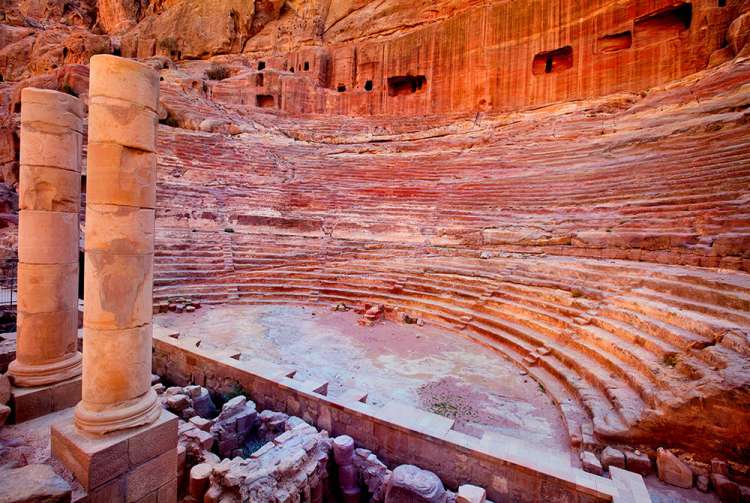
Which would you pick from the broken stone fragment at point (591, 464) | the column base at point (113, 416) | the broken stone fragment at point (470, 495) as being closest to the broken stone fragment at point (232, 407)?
the column base at point (113, 416)

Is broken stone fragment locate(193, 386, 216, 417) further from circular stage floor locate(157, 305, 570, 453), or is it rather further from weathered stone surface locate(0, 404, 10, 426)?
weathered stone surface locate(0, 404, 10, 426)

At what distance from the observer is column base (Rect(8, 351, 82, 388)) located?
3.69 metres

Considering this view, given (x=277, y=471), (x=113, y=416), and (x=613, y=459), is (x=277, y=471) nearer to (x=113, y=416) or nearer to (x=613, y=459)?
(x=113, y=416)

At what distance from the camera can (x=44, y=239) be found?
3838 millimetres

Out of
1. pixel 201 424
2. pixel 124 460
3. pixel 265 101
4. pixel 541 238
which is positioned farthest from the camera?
pixel 265 101

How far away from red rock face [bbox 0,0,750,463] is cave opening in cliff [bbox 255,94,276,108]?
0.48 feet

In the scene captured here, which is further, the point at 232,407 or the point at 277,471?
the point at 232,407

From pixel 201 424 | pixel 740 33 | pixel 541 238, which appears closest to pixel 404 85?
pixel 740 33

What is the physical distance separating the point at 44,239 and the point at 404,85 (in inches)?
1125

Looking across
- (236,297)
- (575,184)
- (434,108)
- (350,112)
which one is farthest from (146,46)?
(575,184)

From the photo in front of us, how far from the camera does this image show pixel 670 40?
60.1ft

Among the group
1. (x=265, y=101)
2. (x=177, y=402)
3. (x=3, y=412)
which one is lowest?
(x=177, y=402)

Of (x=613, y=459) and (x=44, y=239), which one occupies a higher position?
(x=44, y=239)

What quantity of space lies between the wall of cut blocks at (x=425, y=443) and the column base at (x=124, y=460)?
1748 millimetres
